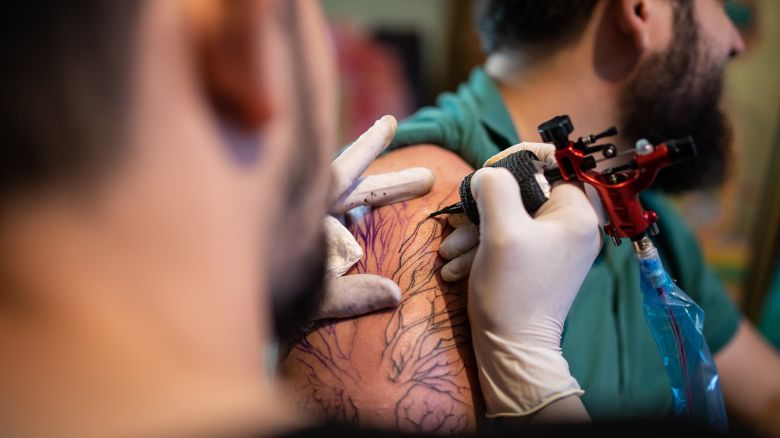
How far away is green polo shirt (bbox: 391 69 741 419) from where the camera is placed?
0.97 metres

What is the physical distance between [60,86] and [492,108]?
0.76m

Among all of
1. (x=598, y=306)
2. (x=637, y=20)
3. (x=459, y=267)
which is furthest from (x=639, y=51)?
(x=459, y=267)

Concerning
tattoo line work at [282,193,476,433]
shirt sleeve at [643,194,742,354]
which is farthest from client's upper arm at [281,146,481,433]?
shirt sleeve at [643,194,742,354]

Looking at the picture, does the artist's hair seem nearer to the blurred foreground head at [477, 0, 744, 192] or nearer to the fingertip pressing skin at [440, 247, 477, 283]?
the fingertip pressing skin at [440, 247, 477, 283]

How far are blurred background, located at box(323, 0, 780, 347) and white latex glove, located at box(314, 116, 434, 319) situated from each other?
776 millimetres

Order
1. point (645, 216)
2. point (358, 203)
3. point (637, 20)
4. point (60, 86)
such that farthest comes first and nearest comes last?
point (637, 20) < point (358, 203) < point (645, 216) < point (60, 86)

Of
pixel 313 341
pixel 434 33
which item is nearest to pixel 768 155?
pixel 434 33

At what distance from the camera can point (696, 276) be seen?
1584 mm

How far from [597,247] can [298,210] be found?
0.41 m

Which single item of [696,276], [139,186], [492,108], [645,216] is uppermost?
[492,108]

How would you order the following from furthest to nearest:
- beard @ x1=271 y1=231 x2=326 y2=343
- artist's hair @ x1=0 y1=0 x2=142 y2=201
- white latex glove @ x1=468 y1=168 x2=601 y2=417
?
white latex glove @ x1=468 y1=168 x2=601 y2=417
beard @ x1=271 y1=231 x2=326 y2=343
artist's hair @ x1=0 y1=0 x2=142 y2=201

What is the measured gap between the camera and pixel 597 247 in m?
0.81

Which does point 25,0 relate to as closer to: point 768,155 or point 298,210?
point 298,210

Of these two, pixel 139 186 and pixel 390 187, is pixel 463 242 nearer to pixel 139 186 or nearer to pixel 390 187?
pixel 390 187
